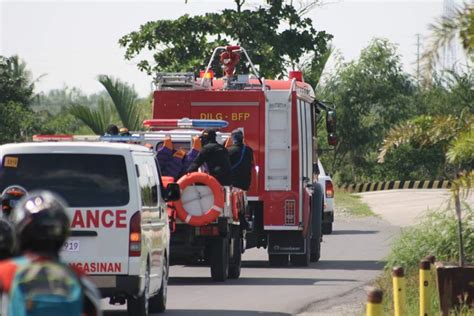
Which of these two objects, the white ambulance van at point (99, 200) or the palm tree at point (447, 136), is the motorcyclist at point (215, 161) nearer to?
the palm tree at point (447, 136)

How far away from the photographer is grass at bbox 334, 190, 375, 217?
4777 centimetres

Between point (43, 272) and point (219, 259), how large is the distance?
49.5 feet

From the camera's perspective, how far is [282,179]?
81.0ft

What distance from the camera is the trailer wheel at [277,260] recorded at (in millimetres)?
25703

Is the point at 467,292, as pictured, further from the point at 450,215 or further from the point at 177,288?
the point at 177,288

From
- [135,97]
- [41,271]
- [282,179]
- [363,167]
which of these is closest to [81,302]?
[41,271]

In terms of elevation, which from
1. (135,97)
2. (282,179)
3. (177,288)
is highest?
(135,97)

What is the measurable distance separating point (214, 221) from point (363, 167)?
47.4 m

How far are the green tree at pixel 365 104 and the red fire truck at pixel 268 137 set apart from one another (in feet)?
130

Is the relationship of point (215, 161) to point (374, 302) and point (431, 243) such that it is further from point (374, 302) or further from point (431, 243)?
point (374, 302)

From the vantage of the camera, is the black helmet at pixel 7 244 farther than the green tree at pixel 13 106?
No

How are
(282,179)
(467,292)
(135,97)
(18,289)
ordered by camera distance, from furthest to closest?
(135,97) < (282,179) < (467,292) < (18,289)

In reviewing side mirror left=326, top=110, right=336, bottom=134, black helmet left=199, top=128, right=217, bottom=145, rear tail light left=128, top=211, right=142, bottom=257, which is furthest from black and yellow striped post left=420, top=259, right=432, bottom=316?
side mirror left=326, top=110, right=336, bottom=134

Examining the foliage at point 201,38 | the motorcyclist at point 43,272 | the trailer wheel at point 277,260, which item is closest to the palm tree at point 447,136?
the trailer wheel at point 277,260
